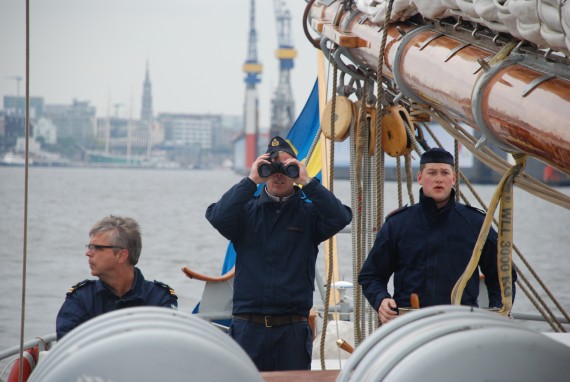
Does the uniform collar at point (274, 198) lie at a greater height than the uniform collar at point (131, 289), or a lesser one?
greater

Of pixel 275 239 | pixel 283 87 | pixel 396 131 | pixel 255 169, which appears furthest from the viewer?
pixel 283 87

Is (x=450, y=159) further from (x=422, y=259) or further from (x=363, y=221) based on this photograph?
(x=363, y=221)

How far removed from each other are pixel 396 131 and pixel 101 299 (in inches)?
84.9

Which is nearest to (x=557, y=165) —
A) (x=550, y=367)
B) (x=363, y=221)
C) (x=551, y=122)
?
(x=551, y=122)

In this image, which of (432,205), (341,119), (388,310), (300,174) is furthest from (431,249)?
(341,119)

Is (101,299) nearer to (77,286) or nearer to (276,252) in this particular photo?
(77,286)

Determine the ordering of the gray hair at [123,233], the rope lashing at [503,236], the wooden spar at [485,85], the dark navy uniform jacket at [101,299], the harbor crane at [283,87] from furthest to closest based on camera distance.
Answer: the harbor crane at [283,87] → the gray hair at [123,233] → the dark navy uniform jacket at [101,299] → the rope lashing at [503,236] → the wooden spar at [485,85]

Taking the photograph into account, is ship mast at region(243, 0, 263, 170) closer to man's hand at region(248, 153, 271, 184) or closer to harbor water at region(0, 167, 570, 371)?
harbor water at region(0, 167, 570, 371)

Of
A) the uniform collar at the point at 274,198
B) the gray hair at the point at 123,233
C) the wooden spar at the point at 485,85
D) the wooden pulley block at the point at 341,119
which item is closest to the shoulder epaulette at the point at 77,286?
the gray hair at the point at 123,233

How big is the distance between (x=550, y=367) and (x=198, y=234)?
115ft

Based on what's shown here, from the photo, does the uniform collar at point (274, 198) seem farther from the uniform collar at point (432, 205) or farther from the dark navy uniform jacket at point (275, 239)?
the uniform collar at point (432, 205)

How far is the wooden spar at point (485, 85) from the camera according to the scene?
280cm

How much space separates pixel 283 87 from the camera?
296 feet

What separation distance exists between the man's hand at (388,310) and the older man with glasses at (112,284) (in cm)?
75
